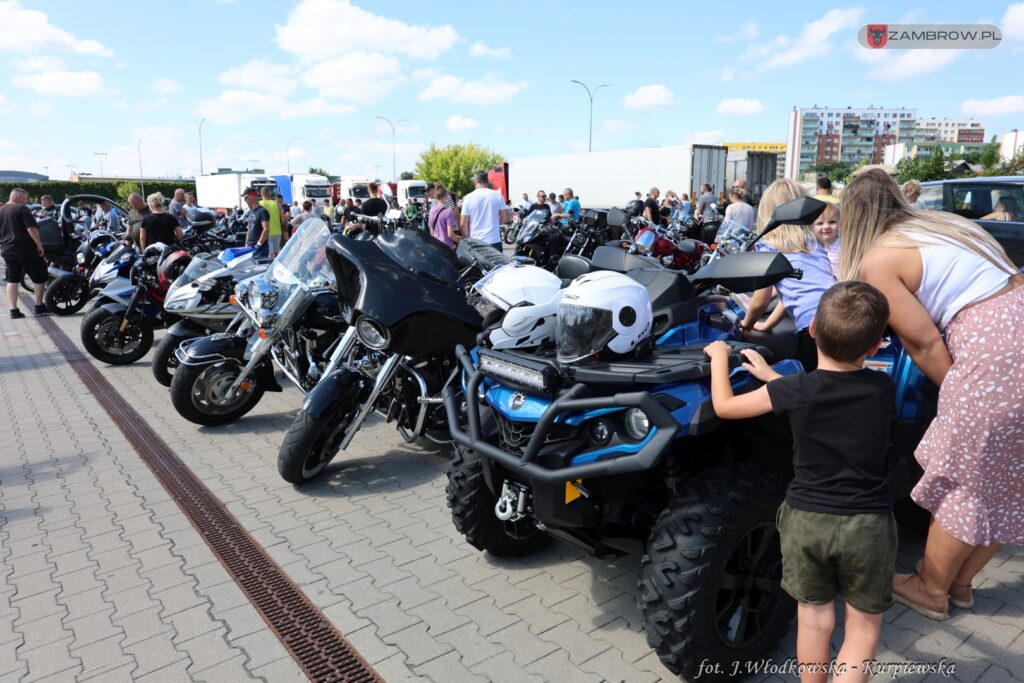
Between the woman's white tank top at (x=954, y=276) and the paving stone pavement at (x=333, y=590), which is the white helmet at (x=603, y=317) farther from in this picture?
the paving stone pavement at (x=333, y=590)

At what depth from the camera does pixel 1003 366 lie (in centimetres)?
243

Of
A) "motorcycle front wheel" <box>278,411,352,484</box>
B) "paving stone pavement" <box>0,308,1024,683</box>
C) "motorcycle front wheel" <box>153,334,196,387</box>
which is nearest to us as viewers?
"paving stone pavement" <box>0,308,1024,683</box>

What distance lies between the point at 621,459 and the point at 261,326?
3.51 m

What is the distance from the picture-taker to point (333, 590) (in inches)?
129

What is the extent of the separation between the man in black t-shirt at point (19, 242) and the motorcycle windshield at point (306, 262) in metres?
8.05

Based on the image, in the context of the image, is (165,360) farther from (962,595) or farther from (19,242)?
(19,242)

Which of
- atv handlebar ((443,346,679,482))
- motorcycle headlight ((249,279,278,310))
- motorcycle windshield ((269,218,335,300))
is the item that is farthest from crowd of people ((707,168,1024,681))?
motorcycle headlight ((249,279,278,310))

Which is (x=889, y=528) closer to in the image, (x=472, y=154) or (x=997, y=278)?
(x=997, y=278)

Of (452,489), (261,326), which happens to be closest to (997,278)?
(452,489)

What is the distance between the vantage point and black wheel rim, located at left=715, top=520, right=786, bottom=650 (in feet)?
8.09

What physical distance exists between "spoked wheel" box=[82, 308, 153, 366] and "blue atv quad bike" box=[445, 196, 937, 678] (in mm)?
6490

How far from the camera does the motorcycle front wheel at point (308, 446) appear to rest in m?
4.14

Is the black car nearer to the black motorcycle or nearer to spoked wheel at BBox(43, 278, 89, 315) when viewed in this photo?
the black motorcycle

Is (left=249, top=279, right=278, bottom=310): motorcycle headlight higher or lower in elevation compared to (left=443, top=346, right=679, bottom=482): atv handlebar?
higher
